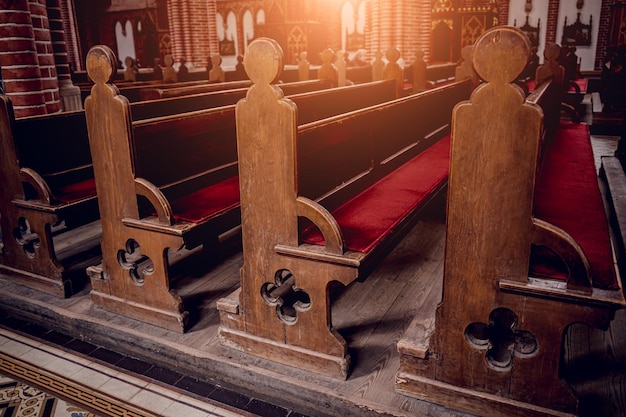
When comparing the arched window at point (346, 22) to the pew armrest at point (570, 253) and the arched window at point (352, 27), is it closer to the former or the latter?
the arched window at point (352, 27)

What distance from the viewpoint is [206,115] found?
3.16 meters

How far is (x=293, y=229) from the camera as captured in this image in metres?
2.31

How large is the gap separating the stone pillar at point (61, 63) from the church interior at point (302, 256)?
802 mm

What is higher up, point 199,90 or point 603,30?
point 603,30

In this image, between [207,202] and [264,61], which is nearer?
[264,61]

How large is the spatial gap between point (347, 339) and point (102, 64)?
1.86 meters

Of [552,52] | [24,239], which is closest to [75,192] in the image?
[24,239]

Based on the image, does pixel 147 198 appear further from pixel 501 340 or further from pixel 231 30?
pixel 231 30

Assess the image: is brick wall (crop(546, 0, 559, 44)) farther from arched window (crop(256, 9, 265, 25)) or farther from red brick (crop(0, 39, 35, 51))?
red brick (crop(0, 39, 35, 51))

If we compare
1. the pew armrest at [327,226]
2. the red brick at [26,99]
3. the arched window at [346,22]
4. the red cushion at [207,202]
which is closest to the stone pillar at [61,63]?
the red brick at [26,99]

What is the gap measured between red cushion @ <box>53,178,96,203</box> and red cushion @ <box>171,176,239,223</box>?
0.61 m

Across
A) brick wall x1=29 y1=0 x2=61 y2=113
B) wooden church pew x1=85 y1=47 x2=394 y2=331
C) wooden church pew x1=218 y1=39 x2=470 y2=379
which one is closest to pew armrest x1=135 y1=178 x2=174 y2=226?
wooden church pew x1=85 y1=47 x2=394 y2=331

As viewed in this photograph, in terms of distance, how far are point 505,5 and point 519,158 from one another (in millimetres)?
17600

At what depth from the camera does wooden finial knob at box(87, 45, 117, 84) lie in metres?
2.57
